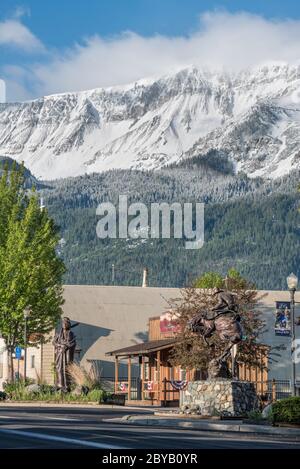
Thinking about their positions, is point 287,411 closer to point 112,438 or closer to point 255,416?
point 255,416

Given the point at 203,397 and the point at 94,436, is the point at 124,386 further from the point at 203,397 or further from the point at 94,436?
the point at 94,436

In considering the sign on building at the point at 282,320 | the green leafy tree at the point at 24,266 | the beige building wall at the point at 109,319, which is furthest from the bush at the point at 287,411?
the beige building wall at the point at 109,319

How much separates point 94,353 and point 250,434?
5171 centimetres

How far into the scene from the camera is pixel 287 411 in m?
30.8

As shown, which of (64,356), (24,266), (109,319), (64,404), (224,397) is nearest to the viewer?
(224,397)

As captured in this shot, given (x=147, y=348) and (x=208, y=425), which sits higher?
(x=147, y=348)

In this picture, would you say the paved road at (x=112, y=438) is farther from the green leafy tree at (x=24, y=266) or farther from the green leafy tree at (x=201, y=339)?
the green leafy tree at (x=24, y=266)

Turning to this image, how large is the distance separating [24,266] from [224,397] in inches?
1046

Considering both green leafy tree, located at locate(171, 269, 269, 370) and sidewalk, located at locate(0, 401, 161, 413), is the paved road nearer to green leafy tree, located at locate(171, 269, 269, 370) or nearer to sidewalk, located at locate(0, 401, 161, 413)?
sidewalk, located at locate(0, 401, 161, 413)

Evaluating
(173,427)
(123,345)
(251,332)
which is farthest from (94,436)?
(123,345)

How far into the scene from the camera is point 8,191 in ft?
209

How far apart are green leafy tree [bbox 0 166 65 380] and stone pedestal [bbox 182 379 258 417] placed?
2529cm

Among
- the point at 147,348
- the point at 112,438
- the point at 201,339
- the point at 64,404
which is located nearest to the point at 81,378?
the point at 64,404
